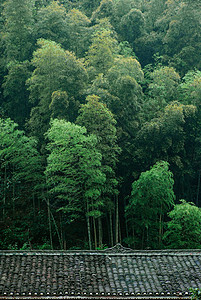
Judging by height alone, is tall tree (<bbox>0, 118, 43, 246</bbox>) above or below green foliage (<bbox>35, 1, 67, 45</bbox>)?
below

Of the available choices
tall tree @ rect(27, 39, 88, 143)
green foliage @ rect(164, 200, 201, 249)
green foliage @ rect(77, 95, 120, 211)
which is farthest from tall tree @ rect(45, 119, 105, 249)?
green foliage @ rect(164, 200, 201, 249)

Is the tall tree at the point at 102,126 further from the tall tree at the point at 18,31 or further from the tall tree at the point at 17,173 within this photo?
the tall tree at the point at 18,31

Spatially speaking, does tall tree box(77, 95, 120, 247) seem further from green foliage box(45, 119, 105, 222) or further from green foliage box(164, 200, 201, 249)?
green foliage box(164, 200, 201, 249)

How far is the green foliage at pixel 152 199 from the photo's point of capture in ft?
42.0

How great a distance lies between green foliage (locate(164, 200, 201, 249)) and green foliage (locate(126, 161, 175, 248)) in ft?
2.51

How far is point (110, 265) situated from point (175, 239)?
3.93 m

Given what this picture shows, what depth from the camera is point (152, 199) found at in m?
13.1

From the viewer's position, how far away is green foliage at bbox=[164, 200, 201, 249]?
1192 cm

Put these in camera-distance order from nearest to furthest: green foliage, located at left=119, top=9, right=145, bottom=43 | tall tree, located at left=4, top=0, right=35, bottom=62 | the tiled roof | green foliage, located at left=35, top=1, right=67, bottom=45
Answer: the tiled roof → tall tree, located at left=4, top=0, right=35, bottom=62 → green foliage, located at left=35, top=1, right=67, bottom=45 → green foliage, located at left=119, top=9, right=145, bottom=43

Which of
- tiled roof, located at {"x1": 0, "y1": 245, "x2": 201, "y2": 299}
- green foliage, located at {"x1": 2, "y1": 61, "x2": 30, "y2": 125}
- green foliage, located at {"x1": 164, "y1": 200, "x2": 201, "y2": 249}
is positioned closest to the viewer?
tiled roof, located at {"x1": 0, "y1": 245, "x2": 201, "y2": 299}

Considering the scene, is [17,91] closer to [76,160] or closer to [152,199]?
[76,160]

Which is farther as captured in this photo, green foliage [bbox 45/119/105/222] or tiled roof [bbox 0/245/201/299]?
green foliage [bbox 45/119/105/222]

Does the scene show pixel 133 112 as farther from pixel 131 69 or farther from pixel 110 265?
pixel 110 265

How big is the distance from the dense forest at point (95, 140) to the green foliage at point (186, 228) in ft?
0.12
